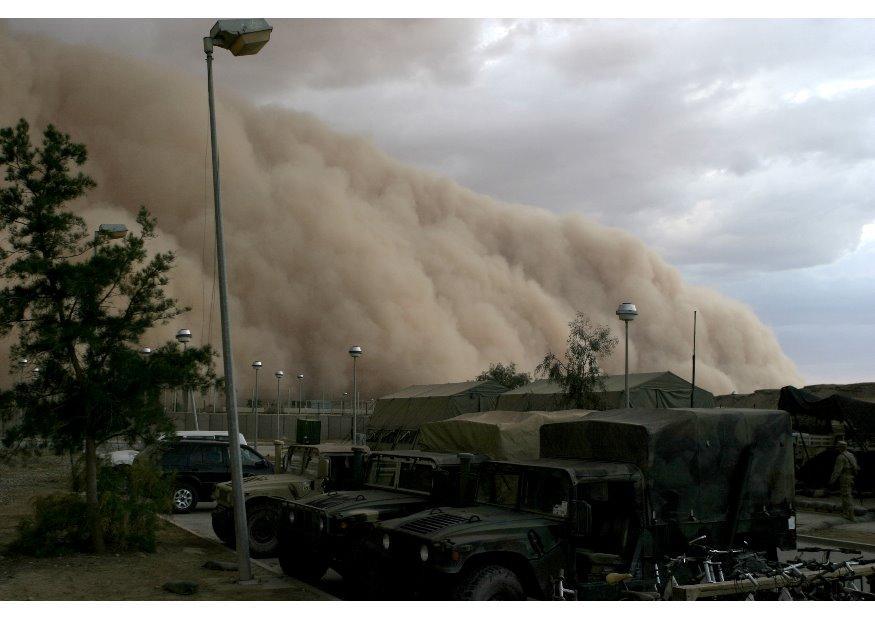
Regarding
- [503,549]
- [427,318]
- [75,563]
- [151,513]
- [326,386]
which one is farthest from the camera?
[326,386]

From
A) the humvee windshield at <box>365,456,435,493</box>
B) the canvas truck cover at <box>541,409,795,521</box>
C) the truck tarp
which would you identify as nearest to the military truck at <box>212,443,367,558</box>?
the humvee windshield at <box>365,456,435,493</box>

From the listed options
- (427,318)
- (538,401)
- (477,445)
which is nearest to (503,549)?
(477,445)

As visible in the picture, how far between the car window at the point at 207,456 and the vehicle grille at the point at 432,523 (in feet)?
32.3

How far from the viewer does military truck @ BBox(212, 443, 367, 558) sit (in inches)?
416

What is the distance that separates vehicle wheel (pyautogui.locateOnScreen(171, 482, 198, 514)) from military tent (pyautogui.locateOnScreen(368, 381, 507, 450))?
503 inches

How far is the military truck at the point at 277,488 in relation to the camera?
10.6 metres

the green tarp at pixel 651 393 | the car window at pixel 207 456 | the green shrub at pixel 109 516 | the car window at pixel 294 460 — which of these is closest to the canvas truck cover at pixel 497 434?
the car window at pixel 294 460

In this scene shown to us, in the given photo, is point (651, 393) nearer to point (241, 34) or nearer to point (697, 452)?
point (697, 452)

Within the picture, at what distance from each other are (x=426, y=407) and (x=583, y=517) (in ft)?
83.0

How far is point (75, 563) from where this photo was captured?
10.3 metres

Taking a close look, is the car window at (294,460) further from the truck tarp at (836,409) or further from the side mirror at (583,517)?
the truck tarp at (836,409)

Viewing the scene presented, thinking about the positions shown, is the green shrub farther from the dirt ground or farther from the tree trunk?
the dirt ground

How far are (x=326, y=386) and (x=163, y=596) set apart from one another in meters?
77.1
